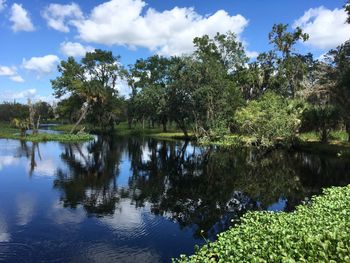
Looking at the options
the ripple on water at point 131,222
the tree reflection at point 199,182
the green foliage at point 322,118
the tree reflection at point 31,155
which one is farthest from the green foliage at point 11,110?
the ripple on water at point 131,222

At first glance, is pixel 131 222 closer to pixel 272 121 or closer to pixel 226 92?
pixel 272 121

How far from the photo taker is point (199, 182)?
2662 cm

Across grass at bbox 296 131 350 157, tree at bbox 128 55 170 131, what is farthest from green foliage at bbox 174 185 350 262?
tree at bbox 128 55 170 131

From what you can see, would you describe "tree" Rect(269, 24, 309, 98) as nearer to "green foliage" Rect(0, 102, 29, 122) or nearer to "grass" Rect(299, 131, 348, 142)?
"grass" Rect(299, 131, 348, 142)

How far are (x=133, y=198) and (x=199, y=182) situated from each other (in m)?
6.74

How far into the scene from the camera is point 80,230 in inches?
606

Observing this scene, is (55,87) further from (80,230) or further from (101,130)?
(80,230)

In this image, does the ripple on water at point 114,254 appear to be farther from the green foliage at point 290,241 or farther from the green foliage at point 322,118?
the green foliage at point 322,118

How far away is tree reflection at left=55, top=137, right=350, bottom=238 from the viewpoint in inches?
750

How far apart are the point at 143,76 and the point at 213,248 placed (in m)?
76.7

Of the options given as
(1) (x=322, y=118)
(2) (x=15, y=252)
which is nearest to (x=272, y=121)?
(1) (x=322, y=118)

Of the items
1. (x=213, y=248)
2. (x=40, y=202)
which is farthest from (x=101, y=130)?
(x=213, y=248)

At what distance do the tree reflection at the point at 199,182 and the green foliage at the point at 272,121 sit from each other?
4671mm

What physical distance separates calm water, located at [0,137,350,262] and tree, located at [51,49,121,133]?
123ft
